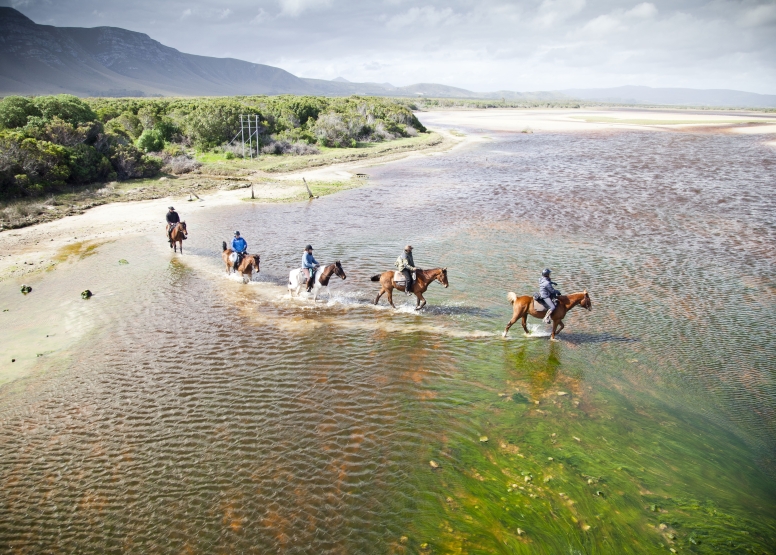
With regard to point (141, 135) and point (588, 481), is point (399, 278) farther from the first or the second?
point (141, 135)

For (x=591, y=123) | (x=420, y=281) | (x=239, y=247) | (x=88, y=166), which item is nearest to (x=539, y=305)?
(x=420, y=281)

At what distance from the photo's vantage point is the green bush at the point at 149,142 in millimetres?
43750

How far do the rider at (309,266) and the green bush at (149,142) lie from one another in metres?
35.1

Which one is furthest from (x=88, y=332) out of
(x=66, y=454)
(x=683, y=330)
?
(x=683, y=330)

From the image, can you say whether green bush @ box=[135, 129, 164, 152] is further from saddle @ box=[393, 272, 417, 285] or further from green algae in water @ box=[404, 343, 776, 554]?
green algae in water @ box=[404, 343, 776, 554]

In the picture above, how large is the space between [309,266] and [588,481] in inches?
440

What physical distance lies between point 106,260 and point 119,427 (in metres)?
13.4

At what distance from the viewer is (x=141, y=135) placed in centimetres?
4456

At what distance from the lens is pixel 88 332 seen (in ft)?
48.2

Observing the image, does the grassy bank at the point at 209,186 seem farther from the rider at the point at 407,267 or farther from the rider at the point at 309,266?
the rider at the point at 407,267

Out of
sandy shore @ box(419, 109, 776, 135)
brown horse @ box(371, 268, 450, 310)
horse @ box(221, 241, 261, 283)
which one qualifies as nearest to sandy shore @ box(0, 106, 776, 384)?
horse @ box(221, 241, 261, 283)

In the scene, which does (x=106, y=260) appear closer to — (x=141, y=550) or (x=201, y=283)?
(x=201, y=283)

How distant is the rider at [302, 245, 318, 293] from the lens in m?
16.6

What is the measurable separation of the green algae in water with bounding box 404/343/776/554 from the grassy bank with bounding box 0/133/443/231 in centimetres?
2599
